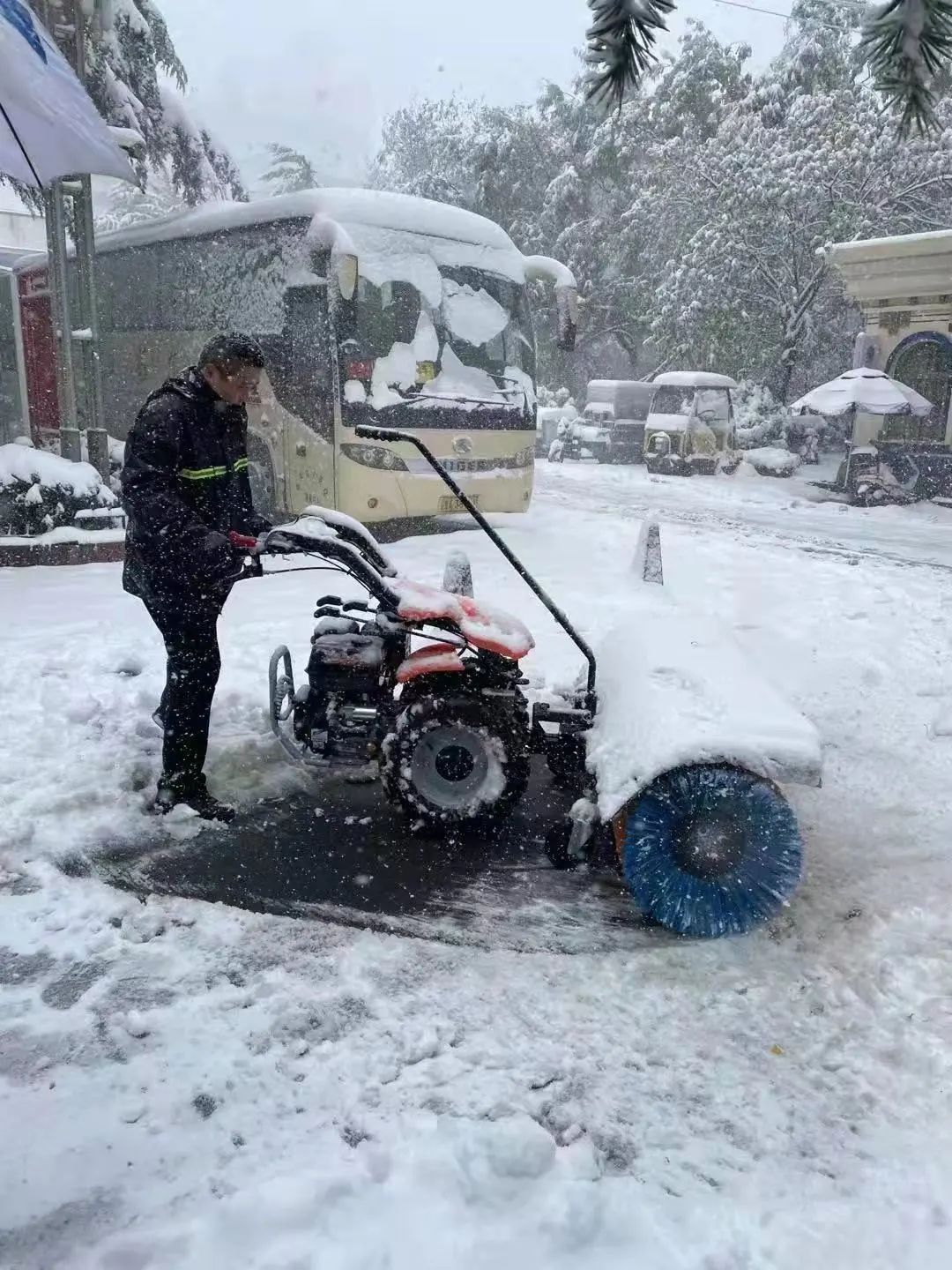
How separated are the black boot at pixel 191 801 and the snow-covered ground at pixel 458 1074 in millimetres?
110

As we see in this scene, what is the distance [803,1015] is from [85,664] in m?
4.33

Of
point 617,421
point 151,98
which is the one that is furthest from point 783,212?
point 151,98

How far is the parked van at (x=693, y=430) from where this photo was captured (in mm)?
19797

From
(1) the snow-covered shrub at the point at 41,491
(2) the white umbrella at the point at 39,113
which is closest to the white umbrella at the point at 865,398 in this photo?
(1) the snow-covered shrub at the point at 41,491

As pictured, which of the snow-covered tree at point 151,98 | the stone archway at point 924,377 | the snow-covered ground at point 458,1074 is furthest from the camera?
the stone archway at point 924,377

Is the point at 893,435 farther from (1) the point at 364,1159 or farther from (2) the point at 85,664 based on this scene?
(1) the point at 364,1159

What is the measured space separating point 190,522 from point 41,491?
242 inches

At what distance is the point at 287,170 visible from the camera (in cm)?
4534

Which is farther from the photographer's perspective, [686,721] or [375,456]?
[375,456]

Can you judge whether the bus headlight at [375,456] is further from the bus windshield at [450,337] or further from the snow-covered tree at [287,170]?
the snow-covered tree at [287,170]

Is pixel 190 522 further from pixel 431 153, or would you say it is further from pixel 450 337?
pixel 431 153

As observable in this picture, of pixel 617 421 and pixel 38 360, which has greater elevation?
pixel 38 360

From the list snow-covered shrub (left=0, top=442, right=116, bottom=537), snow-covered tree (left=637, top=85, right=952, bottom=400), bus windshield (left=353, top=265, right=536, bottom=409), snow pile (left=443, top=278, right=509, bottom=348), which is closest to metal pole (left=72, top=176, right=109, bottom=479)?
snow-covered shrub (left=0, top=442, right=116, bottom=537)

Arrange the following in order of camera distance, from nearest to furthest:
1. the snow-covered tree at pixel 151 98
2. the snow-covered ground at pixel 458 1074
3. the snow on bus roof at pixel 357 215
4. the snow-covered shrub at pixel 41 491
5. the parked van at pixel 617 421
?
the snow-covered ground at pixel 458 1074
the snow-covered shrub at pixel 41 491
the snow on bus roof at pixel 357 215
the snow-covered tree at pixel 151 98
the parked van at pixel 617 421
